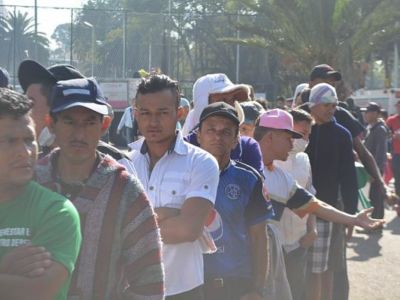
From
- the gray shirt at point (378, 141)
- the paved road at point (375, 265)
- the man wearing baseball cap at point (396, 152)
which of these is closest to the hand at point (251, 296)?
the paved road at point (375, 265)

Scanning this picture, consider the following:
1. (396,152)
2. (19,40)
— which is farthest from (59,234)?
(19,40)

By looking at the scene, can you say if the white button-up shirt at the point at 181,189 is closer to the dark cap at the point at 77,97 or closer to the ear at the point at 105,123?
the ear at the point at 105,123

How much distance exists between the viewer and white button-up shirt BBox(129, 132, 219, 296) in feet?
9.06

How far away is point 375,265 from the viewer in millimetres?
7832

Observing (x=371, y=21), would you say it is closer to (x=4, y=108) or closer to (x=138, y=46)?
(x=138, y=46)

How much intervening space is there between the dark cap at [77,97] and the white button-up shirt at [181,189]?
60 centimetres

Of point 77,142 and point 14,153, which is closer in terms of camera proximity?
point 14,153

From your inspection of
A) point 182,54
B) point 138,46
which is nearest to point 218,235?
point 138,46

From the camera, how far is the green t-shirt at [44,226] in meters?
1.83

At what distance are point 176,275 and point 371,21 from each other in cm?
2008

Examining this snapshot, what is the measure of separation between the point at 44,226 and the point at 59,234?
0.05 meters

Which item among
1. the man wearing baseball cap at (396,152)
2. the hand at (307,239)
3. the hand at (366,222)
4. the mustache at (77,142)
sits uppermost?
the mustache at (77,142)

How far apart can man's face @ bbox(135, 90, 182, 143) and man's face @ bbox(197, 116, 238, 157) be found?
1.32ft

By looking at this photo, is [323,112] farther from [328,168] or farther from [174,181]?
[174,181]
